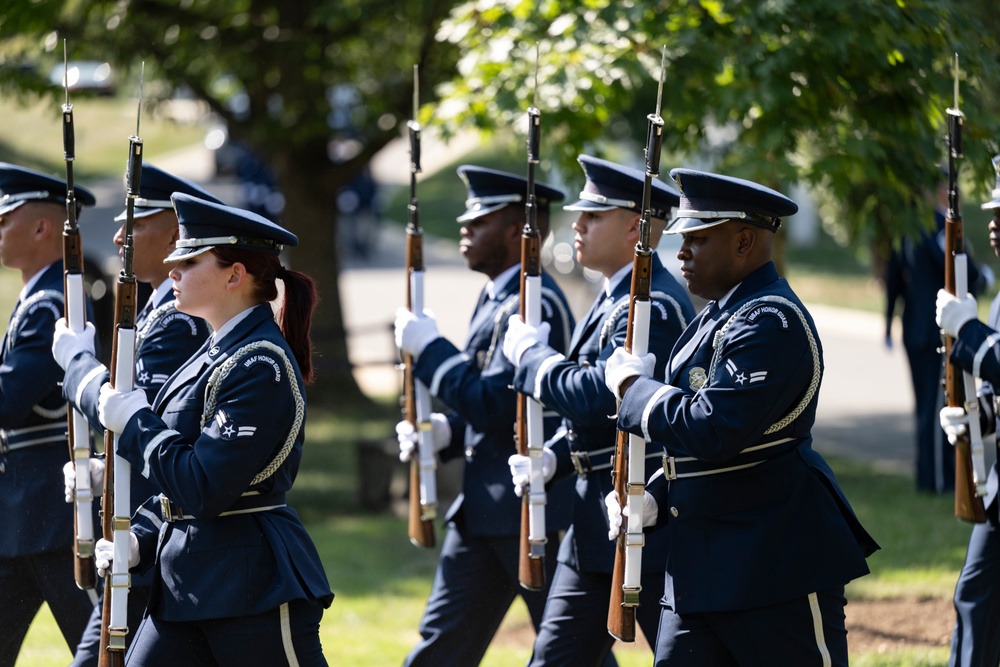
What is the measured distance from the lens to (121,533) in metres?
4.06

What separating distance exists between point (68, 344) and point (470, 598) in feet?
5.77

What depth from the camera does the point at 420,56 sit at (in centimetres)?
1159

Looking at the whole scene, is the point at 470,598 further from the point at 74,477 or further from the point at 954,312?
the point at 954,312

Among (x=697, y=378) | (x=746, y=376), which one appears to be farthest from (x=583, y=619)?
(x=746, y=376)

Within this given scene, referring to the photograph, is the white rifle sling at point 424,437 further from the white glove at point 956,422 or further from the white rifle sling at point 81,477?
the white glove at point 956,422

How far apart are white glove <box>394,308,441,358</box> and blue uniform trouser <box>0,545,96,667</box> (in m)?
1.45

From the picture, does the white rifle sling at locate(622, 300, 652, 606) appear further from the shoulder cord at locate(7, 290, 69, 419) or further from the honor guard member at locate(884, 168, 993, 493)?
the honor guard member at locate(884, 168, 993, 493)

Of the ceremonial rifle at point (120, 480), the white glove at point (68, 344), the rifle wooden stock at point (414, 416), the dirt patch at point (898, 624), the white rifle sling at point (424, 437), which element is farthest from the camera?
the dirt patch at point (898, 624)

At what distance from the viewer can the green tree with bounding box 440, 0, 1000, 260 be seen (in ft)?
21.0

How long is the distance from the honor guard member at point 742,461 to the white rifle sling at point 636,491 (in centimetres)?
8

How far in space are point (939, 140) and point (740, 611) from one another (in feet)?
12.0

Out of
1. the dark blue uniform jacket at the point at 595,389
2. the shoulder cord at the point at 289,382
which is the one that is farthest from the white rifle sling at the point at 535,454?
the shoulder cord at the point at 289,382

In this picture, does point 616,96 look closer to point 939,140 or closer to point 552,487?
point 939,140

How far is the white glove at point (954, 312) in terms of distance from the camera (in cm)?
532
